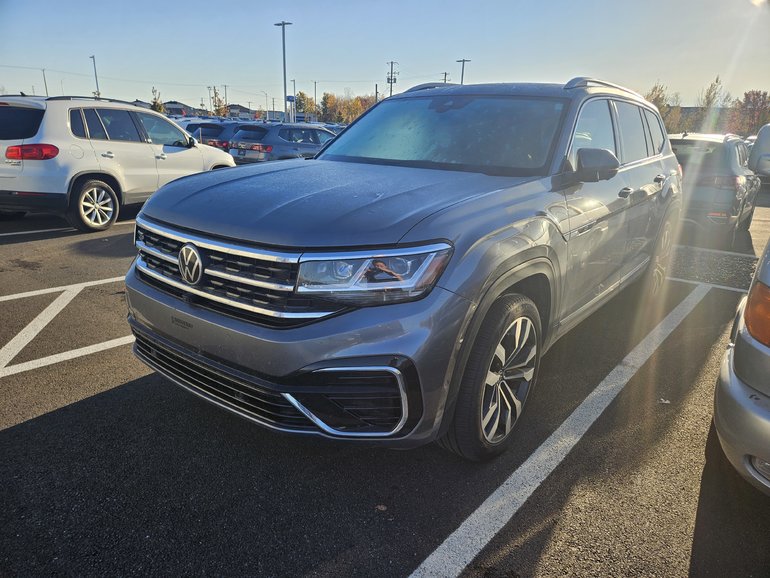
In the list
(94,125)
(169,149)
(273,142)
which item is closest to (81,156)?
(94,125)

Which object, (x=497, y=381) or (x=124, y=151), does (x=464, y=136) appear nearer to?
(x=497, y=381)

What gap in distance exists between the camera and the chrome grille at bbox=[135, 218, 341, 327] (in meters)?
2.13

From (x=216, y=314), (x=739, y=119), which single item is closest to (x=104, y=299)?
(x=216, y=314)

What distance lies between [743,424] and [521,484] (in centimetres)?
97

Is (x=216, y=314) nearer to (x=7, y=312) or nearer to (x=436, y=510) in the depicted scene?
(x=436, y=510)

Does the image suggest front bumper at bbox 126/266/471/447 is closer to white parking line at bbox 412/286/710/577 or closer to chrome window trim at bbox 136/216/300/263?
chrome window trim at bbox 136/216/300/263

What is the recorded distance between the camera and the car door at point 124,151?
7816mm

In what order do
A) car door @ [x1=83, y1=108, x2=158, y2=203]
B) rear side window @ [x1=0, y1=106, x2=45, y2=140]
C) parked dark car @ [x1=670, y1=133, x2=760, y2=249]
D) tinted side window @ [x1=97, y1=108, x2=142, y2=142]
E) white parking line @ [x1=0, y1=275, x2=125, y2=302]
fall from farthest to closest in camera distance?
tinted side window @ [x1=97, y1=108, x2=142, y2=142]
car door @ [x1=83, y1=108, x2=158, y2=203]
parked dark car @ [x1=670, y1=133, x2=760, y2=249]
rear side window @ [x1=0, y1=106, x2=45, y2=140]
white parking line @ [x1=0, y1=275, x2=125, y2=302]

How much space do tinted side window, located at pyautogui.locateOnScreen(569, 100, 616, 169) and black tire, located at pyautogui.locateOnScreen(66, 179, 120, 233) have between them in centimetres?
685

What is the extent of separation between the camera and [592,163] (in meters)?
3.05

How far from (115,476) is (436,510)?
149 cm

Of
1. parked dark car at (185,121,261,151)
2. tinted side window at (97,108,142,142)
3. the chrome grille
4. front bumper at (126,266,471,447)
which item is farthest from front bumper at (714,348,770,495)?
parked dark car at (185,121,261,151)

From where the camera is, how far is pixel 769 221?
1098cm

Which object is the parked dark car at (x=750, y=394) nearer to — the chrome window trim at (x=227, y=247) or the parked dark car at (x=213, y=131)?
the chrome window trim at (x=227, y=247)
